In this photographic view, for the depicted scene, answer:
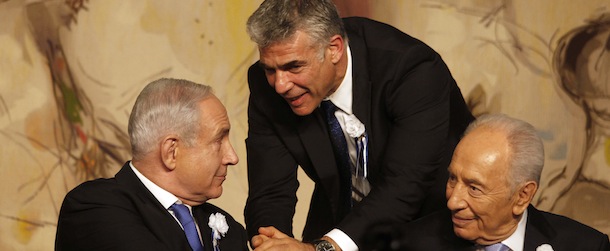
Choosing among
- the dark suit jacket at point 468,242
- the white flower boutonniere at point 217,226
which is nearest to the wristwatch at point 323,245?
the dark suit jacket at point 468,242

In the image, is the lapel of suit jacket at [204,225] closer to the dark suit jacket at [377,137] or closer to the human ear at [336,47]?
the dark suit jacket at [377,137]

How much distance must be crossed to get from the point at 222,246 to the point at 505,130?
90cm

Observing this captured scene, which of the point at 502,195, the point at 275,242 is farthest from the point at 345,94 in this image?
the point at 502,195

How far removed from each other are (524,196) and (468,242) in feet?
0.79

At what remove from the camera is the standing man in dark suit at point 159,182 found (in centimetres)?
311

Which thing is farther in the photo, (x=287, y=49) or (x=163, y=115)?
(x=287, y=49)

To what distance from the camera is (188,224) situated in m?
3.30

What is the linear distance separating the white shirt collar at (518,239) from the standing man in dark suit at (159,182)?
2.68 ft

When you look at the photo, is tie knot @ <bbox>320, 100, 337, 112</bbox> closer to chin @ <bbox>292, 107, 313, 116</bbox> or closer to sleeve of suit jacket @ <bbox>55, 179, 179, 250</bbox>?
chin @ <bbox>292, 107, 313, 116</bbox>

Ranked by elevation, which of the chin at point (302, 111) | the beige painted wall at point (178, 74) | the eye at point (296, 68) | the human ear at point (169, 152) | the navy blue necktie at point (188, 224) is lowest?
the beige painted wall at point (178, 74)

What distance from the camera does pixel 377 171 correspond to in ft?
12.3

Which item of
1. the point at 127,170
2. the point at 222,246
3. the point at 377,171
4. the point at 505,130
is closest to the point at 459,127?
the point at 377,171

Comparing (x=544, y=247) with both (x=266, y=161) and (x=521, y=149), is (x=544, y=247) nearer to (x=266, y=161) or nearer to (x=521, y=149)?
(x=521, y=149)

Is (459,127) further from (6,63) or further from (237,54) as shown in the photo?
(6,63)
